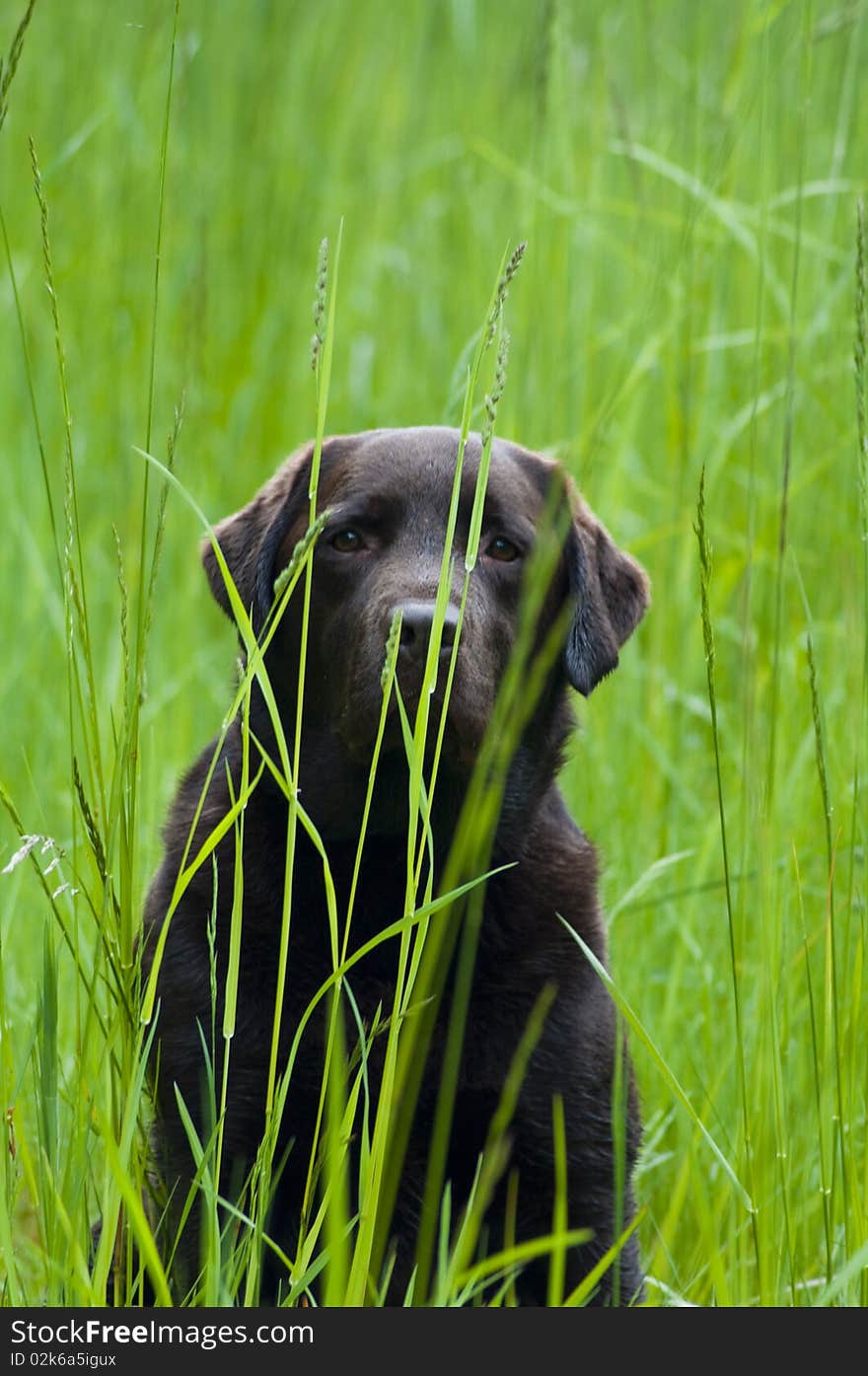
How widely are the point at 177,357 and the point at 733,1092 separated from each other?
10.1 ft

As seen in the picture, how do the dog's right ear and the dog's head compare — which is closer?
the dog's head

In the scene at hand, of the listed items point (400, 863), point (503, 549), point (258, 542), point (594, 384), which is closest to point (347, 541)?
point (258, 542)

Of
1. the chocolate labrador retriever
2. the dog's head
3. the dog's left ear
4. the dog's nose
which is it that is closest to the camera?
the dog's nose

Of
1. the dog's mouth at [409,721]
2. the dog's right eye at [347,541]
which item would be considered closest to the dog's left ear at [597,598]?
the dog's mouth at [409,721]

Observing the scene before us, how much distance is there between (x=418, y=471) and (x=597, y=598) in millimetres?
363

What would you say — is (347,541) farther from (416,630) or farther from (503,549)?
(416,630)

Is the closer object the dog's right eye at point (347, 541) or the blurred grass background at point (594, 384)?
the blurred grass background at point (594, 384)

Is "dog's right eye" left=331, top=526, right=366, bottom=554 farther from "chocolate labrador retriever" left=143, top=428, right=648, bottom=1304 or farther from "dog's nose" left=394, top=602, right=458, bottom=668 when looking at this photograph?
"dog's nose" left=394, top=602, right=458, bottom=668

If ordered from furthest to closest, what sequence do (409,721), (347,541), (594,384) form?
1. (594,384)
2. (347,541)
3. (409,721)

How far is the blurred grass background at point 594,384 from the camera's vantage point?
2486 millimetres

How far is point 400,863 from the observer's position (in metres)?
2.53

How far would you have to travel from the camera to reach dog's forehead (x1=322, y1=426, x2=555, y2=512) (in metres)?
2.65

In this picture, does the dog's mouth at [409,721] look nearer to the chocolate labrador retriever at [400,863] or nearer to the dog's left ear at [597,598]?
the chocolate labrador retriever at [400,863]

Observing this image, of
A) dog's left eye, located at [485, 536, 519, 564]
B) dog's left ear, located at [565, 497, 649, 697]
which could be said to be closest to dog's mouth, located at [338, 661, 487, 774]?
dog's left ear, located at [565, 497, 649, 697]
